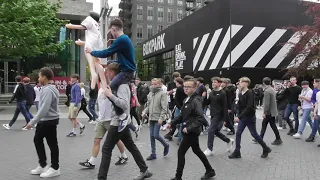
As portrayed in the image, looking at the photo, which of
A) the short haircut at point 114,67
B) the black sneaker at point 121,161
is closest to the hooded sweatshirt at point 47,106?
the short haircut at point 114,67

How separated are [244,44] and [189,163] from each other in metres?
20.3

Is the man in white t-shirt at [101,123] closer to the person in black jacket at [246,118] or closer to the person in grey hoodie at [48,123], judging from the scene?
the person in grey hoodie at [48,123]

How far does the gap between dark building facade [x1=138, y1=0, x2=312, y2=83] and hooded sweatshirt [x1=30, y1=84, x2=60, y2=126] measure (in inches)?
816

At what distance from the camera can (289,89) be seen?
11.0 m

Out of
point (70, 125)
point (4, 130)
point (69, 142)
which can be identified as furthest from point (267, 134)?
point (4, 130)

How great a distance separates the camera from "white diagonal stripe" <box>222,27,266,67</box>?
83.1ft

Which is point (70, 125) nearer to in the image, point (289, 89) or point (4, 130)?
point (4, 130)

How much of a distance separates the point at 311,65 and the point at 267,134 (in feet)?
43.5

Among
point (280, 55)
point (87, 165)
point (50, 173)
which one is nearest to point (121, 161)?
point (87, 165)

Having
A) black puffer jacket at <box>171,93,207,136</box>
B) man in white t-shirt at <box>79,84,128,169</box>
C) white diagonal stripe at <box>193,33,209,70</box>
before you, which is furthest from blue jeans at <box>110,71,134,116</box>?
white diagonal stripe at <box>193,33,209,70</box>

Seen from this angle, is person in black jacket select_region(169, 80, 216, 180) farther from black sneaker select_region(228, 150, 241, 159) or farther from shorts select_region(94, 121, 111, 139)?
black sneaker select_region(228, 150, 241, 159)

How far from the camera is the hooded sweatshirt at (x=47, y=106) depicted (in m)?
5.50

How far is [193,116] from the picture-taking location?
5.46 m

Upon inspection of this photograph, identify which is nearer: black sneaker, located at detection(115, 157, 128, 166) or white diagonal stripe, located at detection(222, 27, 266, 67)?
black sneaker, located at detection(115, 157, 128, 166)
